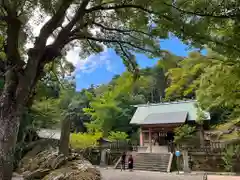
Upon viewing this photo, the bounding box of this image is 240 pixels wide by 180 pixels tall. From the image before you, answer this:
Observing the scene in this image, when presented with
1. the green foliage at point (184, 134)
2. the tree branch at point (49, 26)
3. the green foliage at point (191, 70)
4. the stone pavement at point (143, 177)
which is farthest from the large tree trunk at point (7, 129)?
the green foliage at point (184, 134)

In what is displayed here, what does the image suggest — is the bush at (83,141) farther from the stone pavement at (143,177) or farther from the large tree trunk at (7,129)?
the large tree trunk at (7,129)

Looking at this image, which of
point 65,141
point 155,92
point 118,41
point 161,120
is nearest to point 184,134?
point 161,120

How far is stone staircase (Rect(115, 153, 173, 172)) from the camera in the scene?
17.9 metres

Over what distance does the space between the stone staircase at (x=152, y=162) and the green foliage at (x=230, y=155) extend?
12.3ft

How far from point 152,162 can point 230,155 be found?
5645 millimetres

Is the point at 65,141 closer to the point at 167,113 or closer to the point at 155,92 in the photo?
the point at 167,113

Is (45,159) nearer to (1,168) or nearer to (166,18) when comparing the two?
(1,168)

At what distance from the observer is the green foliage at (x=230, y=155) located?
51.9 ft

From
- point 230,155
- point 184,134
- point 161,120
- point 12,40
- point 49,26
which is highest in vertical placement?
point 49,26

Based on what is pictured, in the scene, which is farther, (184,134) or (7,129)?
(184,134)

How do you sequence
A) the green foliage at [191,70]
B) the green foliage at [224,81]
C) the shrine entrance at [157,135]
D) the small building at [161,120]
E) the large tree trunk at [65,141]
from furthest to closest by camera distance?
the shrine entrance at [157,135] < the small building at [161,120] < the large tree trunk at [65,141] < the green foliage at [191,70] < the green foliage at [224,81]

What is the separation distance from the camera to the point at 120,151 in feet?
71.1

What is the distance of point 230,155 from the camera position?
626 inches

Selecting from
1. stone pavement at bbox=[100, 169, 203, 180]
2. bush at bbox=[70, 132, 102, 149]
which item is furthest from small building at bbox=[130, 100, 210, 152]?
stone pavement at bbox=[100, 169, 203, 180]
